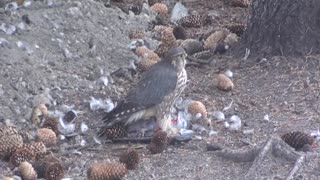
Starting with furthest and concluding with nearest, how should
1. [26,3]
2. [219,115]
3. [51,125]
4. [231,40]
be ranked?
[26,3]
[231,40]
[219,115]
[51,125]

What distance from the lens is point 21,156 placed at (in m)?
5.88

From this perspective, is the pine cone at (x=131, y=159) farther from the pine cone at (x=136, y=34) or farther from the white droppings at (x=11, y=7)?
the white droppings at (x=11, y=7)

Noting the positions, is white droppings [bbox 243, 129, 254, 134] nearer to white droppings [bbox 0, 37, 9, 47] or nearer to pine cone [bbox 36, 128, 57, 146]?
pine cone [bbox 36, 128, 57, 146]

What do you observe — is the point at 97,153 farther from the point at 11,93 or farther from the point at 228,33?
the point at 228,33

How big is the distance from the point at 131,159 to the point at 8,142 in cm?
80

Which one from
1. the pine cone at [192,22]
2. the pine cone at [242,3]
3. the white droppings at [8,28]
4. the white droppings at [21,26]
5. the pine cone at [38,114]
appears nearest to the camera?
the pine cone at [38,114]

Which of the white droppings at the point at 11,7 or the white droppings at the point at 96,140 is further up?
the white droppings at the point at 11,7

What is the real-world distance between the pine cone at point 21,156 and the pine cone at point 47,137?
0.81ft

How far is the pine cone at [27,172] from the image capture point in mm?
5676

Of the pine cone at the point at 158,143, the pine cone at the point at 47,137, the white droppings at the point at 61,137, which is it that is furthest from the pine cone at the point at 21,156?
the pine cone at the point at 158,143

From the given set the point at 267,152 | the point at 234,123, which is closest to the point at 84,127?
the point at 234,123

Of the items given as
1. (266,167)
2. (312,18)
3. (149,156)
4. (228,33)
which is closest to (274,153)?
(266,167)

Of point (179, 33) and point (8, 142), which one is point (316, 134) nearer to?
point (8, 142)

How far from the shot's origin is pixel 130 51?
7.84 metres
